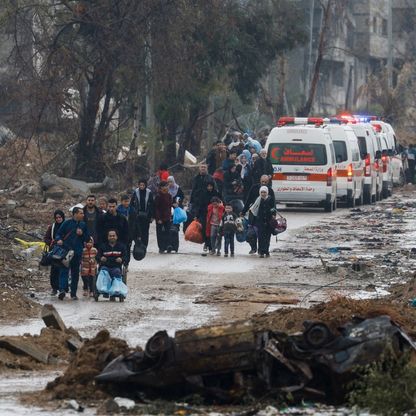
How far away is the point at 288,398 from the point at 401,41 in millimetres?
86465

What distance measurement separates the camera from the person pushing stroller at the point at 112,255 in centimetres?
1886

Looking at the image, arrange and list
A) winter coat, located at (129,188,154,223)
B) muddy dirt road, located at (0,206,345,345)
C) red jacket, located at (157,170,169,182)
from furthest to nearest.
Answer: red jacket, located at (157,170,169,182)
winter coat, located at (129,188,154,223)
muddy dirt road, located at (0,206,345,345)

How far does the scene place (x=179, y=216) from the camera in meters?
25.7

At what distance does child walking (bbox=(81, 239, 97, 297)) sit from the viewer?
19266 millimetres

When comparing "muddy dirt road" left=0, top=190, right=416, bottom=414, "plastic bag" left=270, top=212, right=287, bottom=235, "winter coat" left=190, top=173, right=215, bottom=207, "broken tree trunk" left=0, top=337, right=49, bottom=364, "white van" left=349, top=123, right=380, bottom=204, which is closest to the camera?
"broken tree trunk" left=0, top=337, right=49, bottom=364

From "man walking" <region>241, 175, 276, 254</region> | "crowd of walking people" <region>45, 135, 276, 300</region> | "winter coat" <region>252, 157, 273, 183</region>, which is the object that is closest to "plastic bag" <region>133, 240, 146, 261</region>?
→ "crowd of walking people" <region>45, 135, 276, 300</region>

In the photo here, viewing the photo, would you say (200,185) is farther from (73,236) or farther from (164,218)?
(73,236)

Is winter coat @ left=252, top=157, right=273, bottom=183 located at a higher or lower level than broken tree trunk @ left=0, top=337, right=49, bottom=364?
higher

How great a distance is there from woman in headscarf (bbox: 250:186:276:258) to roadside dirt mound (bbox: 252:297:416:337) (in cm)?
907

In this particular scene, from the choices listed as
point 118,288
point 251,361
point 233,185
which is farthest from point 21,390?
point 233,185

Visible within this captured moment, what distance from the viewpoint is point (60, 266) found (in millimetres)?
19000

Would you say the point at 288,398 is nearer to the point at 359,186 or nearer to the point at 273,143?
the point at 273,143

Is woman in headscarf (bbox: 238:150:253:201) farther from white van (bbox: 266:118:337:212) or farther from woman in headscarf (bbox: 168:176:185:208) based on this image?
woman in headscarf (bbox: 168:176:185:208)

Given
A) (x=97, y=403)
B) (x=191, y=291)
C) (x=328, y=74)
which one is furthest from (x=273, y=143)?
(x=328, y=74)
